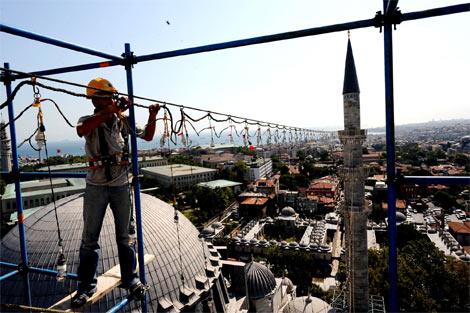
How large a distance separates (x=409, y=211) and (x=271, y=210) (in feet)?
66.6

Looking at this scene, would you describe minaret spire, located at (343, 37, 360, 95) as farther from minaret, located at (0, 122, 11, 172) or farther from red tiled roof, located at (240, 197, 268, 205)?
red tiled roof, located at (240, 197, 268, 205)

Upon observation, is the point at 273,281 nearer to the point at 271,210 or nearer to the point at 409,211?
the point at 271,210

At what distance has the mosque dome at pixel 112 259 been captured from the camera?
1257cm

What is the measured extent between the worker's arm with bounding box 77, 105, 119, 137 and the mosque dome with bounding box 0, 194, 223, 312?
1049 cm

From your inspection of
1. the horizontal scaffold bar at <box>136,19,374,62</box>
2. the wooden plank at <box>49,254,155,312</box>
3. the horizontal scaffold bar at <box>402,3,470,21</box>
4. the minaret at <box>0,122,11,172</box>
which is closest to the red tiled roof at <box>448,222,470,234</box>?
the horizontal scaffold bar at <box>402,3,470,21</box>

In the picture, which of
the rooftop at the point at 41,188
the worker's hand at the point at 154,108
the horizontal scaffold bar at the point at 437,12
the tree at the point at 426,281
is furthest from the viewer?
the rooftop at the point at 41,188

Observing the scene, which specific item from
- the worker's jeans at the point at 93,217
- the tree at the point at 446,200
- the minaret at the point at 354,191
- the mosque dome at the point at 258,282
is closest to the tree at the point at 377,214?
the tree at the point at 446,200

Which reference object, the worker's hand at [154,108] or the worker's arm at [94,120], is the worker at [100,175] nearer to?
the worker's arm at [94,120]

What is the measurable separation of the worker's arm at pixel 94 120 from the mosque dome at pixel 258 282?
1774 centimetres

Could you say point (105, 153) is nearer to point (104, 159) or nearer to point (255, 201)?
point (104, 159)

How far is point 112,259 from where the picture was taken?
13078 millimetres

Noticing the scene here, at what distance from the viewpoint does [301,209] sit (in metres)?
49.2

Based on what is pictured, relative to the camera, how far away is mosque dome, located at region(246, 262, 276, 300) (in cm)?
1919

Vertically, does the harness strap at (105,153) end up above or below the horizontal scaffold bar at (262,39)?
below
